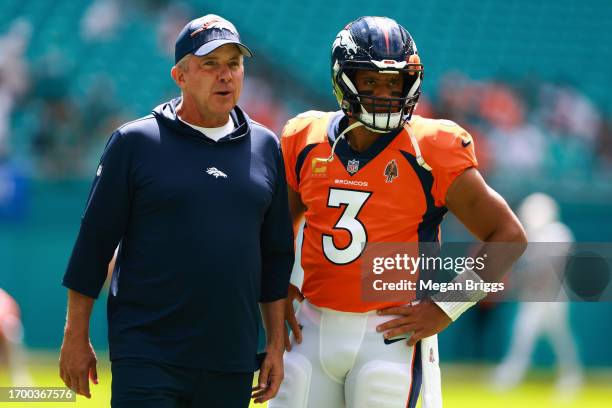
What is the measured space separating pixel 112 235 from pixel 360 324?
42.0 inches

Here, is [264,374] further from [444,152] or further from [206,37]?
[206,37]

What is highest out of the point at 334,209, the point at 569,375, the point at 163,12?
the point at 163,12

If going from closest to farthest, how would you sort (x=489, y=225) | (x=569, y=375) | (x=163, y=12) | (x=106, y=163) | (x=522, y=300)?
(x=106, y=163) → (x=489, y=225) → (x=569, y=375) → (x=522, y=300) → (x=163, y=12)

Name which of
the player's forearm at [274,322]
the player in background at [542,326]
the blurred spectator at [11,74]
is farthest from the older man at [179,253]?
the blurred spectator at [11,74]

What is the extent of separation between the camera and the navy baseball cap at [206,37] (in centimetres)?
376

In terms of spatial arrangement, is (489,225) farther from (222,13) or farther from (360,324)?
(222,13)

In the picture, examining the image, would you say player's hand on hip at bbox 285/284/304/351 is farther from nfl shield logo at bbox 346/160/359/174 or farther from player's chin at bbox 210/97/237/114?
player's chin at bbox 210/97/237/114

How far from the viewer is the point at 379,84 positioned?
4223 millimetres

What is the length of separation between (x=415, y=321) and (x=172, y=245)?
41.9 inches

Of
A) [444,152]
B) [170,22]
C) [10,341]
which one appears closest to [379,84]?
[444,152]

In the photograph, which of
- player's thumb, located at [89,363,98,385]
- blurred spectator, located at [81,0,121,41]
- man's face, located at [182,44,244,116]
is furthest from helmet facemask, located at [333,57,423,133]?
blurred spectator, located at [81,0,121,41]

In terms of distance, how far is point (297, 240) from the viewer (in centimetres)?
450

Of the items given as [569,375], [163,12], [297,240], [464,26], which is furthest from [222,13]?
[297,240]

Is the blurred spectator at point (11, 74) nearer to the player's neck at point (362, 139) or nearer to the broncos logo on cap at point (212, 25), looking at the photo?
the player's neck at point (362, 139)
